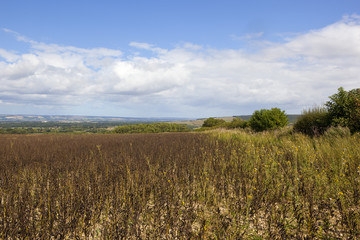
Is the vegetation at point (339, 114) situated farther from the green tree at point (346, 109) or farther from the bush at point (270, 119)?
the bush at point (270, 119)

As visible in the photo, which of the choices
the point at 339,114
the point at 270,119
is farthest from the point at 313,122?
the point at 270,119

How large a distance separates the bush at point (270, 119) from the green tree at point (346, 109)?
768 centimetres

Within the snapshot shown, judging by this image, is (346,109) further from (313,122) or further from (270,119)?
(270,119)

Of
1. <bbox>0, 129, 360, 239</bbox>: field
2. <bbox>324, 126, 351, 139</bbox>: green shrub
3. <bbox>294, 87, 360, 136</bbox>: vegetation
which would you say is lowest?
<bbox>0, 129, 360, 239</bbox>: field

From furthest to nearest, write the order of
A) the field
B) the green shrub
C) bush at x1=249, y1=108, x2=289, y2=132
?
1. bush at x1=249, y1=108, x2=289, y2=132
2. the green shrub
3. the field

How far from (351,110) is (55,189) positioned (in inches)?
436

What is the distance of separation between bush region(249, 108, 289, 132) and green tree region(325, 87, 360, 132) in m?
7.68

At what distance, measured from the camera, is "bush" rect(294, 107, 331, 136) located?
10156 millimetres

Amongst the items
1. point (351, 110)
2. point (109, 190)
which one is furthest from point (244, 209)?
point (351, 110)

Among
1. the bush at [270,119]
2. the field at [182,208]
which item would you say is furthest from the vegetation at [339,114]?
the bush at [270,119]

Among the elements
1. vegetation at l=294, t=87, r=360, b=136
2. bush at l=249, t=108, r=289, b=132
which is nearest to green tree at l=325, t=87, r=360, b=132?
vegetation at l=294, t=87, r=360, b=136

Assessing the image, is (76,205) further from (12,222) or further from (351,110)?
(351,110)

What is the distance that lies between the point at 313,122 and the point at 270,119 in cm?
675

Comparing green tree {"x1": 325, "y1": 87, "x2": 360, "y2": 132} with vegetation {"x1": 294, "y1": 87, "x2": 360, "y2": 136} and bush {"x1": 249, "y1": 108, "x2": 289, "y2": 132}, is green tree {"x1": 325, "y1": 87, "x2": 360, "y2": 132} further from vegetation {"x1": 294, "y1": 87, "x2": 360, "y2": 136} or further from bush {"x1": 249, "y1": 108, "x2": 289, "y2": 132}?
bush {"x1": 249, "y1": 108, "x2": 289, "y2": 132}
